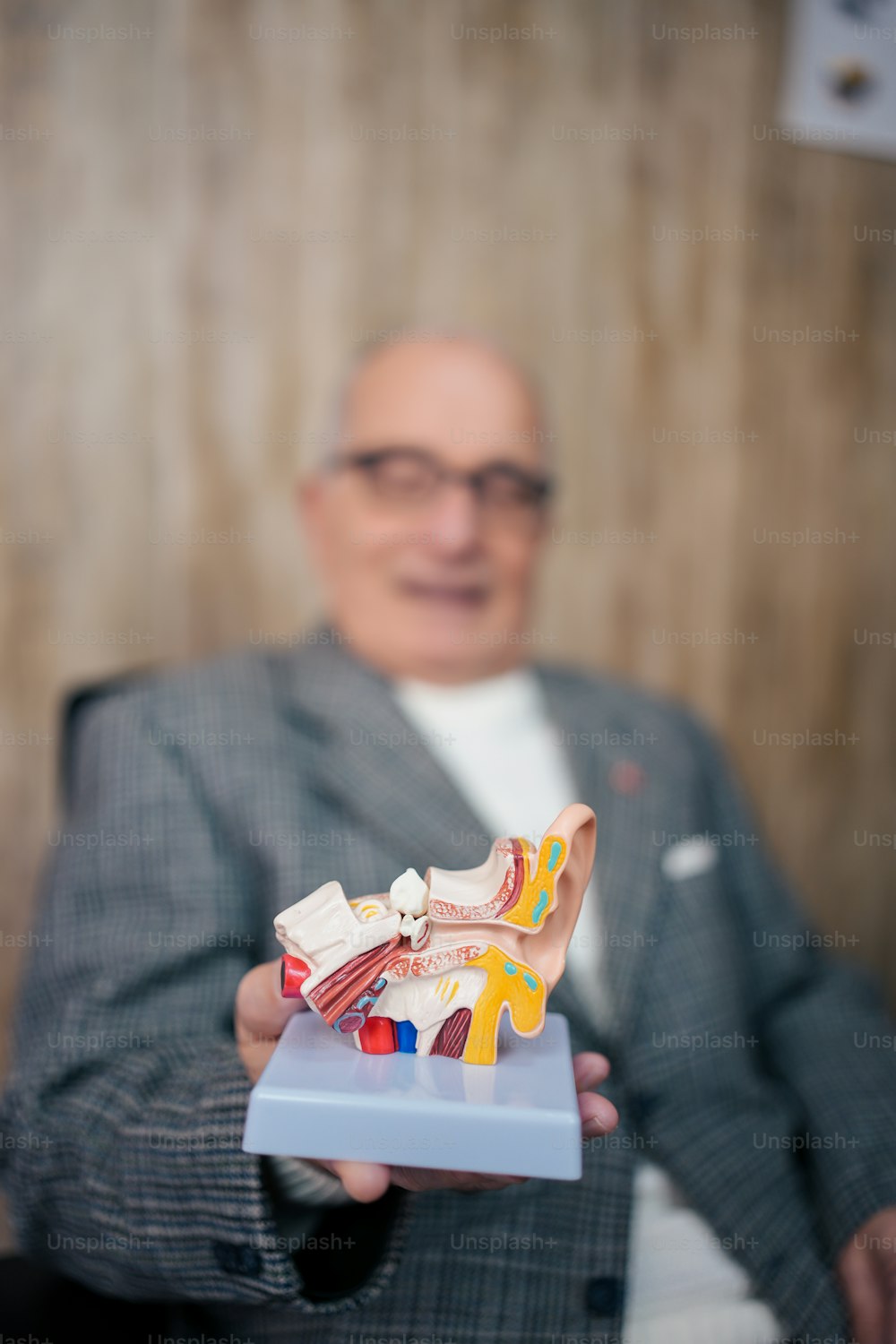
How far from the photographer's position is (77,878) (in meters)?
1.07

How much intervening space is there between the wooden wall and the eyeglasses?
1.73 ft

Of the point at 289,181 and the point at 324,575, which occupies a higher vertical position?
the point at 289,181

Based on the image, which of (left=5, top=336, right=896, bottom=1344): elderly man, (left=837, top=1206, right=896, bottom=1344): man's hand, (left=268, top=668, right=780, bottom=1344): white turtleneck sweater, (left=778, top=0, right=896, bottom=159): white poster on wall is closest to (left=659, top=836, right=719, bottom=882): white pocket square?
(left=5, top=336, right=896, bottom=1344): elderly man

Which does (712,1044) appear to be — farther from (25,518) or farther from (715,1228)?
(25,518)

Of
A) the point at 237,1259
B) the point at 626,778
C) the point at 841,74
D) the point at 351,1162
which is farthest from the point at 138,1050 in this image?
the point at 841,74

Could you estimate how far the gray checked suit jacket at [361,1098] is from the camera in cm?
83

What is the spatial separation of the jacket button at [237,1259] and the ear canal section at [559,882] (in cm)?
31

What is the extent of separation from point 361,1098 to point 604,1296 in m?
0.41

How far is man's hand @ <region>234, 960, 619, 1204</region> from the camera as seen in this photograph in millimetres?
664

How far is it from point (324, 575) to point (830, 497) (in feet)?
4.07

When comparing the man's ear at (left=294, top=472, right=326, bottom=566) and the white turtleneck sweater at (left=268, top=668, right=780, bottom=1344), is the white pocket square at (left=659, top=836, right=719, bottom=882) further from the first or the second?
the man's ear at (left=294, top=472, right=326, bottom=566)

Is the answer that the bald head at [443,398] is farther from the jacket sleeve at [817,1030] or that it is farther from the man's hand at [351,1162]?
the man's hand at [351,1162]

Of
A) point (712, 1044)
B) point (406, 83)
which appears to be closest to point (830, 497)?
point (406, 83)

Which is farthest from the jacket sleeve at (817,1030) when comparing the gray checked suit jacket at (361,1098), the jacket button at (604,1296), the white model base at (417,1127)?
the white model base at (417,1127)
